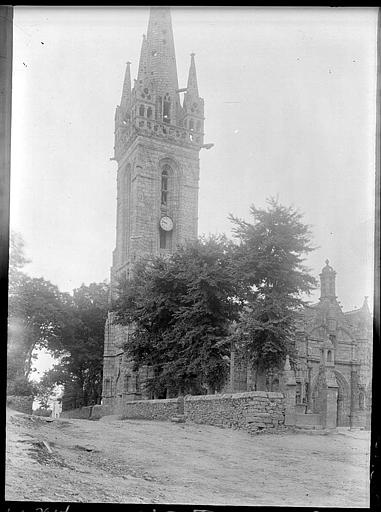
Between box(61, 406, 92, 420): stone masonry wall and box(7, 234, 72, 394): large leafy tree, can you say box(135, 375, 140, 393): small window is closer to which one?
box(61, 406, 92, 420): stone masonry wall

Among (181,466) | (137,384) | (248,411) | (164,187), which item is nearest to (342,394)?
(137,384)

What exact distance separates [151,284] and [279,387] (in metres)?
6.91

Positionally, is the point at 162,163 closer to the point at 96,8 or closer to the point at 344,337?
the point at 344,337

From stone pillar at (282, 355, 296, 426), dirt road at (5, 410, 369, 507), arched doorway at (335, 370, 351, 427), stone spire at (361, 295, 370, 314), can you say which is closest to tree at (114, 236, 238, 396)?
stone pillar at (282, 355, 296, 426)

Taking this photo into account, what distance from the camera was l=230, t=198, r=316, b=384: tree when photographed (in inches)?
776

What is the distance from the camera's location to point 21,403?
1608 centimetres

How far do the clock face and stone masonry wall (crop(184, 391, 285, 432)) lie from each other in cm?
1538

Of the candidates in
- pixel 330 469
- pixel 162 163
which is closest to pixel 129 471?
pixel 330 469

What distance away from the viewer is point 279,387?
20.5 meters

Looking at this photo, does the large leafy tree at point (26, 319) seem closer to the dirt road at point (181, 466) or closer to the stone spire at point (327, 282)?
the dirt road at point (181, 466)

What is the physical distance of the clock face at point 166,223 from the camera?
3302cm

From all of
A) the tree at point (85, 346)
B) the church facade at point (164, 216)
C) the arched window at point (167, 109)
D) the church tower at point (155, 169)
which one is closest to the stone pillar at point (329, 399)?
the church facade at point (164, 216)

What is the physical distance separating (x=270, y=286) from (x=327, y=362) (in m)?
10.1

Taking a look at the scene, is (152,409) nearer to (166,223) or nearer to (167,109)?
(166,223)
